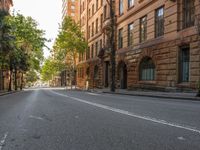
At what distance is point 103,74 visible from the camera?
51.2 metres

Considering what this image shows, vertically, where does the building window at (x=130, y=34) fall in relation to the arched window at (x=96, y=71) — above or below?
above

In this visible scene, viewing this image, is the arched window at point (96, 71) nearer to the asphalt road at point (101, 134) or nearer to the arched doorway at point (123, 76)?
the arched doorway at point (123, 76)

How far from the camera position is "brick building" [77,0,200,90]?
25.8m

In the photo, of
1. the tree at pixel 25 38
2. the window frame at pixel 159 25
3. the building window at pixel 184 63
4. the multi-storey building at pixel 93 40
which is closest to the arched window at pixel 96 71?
the multi-storey building at pixel 93 40

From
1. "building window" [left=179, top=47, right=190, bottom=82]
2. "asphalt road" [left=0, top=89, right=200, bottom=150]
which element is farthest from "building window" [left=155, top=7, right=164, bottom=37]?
"asphalt road" [left=0, top=89, right=200, bottom=150]

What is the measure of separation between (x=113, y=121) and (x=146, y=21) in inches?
1037

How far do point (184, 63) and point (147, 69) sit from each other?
732 cm

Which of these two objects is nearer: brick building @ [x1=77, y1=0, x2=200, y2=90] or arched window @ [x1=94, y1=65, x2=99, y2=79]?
brick building @ [x1=77, y1=0, x2=200, y2=90]

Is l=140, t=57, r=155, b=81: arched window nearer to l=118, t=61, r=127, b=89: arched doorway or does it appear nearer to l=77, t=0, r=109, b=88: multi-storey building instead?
l=118, t=61, r=127, b=89: arched doorway

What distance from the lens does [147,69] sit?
34.0m

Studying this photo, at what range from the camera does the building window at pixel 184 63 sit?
86.8ft

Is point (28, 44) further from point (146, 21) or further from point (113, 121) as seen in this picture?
point (113, 121)

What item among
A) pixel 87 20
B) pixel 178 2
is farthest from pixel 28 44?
pixel 178 2

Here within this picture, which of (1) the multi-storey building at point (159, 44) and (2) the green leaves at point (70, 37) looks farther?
(2) the green leaves at point (70, 37)
